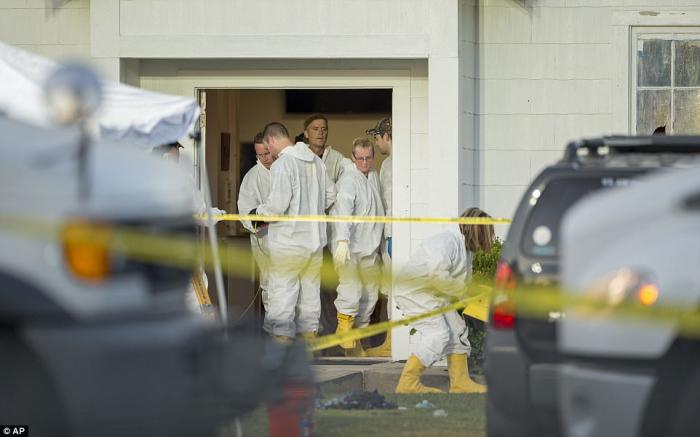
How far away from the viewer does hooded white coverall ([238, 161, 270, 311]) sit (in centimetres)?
1505

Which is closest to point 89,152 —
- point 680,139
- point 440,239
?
point 680,139

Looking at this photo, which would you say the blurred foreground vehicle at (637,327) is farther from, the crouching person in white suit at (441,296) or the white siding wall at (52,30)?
the white siding wall at (52,30)

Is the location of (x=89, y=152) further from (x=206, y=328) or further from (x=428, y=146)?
(x=428, y=146)

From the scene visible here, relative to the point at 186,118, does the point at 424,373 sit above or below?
below

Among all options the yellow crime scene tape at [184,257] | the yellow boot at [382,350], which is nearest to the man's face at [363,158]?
the yellow boot at [382,350]

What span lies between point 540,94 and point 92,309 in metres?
9.36

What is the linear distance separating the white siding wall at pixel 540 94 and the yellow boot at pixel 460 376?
83.0 inches

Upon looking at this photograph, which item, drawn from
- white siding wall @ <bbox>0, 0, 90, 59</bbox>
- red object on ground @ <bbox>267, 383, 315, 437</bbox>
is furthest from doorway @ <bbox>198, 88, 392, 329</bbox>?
red object on ground @ <bbox>267, 383, 315, 437</bbox>

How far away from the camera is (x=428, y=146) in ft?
45.5

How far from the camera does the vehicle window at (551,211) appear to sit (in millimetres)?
7574

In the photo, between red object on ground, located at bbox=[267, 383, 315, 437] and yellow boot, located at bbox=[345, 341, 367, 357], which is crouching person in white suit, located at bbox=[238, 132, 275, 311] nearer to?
yellow boot, located at bbox=[345, 341, 367, 357]

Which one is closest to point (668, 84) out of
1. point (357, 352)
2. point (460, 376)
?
point (460, 376)

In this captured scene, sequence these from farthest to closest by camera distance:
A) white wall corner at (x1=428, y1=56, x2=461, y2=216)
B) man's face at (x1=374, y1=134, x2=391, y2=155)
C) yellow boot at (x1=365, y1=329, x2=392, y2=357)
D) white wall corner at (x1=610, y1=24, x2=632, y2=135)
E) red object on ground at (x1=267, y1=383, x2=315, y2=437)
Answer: man's face at (x1=374, y1=134, x2=391, y2=155) → yellow boot at (x1=365, y1=329, x2=392, y2=357) → white wall corner at (x1=610, y1=24, x2=632, y2=135) → white wall corner at (x1=428, y1=56, x2=461, y2=216) → red object on ground at (x1=267, y1=383, x2=315, y2=437)

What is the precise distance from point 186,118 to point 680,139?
3.81 meters
